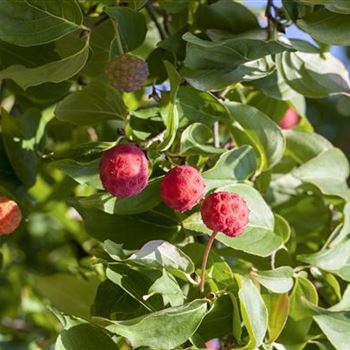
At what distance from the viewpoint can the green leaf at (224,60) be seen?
2.73ft

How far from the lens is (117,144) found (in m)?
0.80

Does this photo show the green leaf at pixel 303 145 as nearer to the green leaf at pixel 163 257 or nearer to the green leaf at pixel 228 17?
the green leaf at pixel 228 17

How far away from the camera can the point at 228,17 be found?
0.93 m

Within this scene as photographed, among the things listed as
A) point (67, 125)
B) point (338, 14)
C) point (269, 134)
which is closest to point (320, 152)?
point (269, 134)

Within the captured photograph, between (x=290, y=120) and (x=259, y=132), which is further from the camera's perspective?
(x=290, y=120)

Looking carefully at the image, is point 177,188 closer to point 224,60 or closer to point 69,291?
point 224,60

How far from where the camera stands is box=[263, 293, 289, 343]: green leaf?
816 millimetres

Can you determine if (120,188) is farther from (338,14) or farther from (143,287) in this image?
(338,14)

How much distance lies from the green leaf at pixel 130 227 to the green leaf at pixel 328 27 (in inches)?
8.6

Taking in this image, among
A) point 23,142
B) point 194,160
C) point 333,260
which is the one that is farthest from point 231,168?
point 23,142

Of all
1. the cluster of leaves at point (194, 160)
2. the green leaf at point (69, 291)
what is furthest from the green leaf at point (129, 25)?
the green leaf at point (69, 291)

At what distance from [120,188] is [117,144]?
54 millimetres

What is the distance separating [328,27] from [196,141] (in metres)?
0.16

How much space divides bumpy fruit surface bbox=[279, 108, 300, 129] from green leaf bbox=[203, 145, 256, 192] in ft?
0.78
